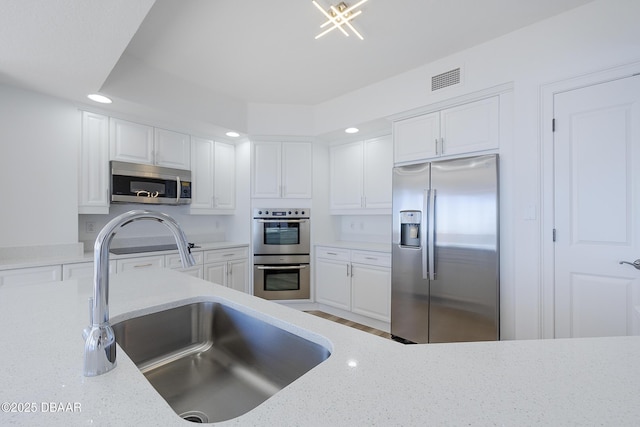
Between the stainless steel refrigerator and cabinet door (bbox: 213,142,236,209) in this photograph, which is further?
cabinet door (bbox: 213,142,236,209)

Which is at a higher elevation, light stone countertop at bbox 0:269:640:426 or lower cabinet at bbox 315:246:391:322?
light stone countertop at bbox 0:269:640:426

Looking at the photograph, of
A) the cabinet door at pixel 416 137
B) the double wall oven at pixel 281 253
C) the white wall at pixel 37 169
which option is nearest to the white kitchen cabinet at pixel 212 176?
the double wall oven at pixel 281 253

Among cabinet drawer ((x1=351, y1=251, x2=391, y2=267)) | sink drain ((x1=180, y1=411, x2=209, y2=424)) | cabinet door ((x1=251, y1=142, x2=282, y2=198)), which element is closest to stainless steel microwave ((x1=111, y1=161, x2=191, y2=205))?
cabinet door ((x1=251, y1=142, x2=282, y2=198))

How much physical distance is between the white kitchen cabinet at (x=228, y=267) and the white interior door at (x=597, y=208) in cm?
316

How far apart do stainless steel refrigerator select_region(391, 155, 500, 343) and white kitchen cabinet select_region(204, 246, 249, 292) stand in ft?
6.34

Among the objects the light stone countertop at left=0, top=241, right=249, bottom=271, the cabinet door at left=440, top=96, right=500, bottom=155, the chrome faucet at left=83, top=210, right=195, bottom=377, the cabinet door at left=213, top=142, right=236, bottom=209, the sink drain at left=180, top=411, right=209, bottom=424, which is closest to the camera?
the chrome faucet at left=83, top=210, right=195, bottom=377

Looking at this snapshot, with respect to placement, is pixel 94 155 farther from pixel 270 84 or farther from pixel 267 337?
pixel 267 337

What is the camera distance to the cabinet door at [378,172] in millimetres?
3293

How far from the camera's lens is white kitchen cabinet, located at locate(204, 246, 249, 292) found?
10.8 feet

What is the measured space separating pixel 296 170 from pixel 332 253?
3.90 feet

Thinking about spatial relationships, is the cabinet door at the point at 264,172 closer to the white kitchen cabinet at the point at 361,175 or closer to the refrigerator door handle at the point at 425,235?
the white kitchen cabinet at the point at 361,175

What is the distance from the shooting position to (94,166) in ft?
8.91

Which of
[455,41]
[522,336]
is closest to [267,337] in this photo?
[522,336]

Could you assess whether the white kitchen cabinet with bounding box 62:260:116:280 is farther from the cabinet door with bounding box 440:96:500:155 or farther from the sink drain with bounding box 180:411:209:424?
the cabinet door with bounding box 440:96:500:155
